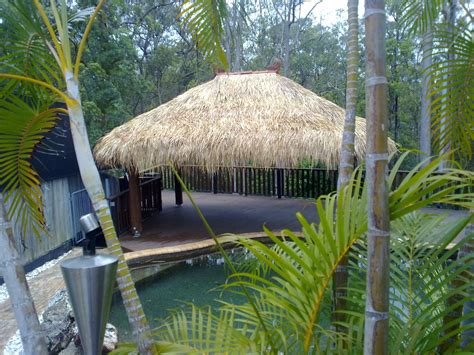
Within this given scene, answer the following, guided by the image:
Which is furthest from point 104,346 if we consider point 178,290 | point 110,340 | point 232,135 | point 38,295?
point 232,135

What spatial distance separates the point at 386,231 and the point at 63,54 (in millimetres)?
1272

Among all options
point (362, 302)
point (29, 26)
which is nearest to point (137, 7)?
point (29, 26)

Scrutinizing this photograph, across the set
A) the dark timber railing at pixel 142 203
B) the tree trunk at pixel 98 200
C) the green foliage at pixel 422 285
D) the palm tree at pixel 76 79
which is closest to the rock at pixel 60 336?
the palm tree at pixel 76 79

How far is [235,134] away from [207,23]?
475 cm

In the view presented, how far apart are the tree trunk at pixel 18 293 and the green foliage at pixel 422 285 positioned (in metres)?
1.13

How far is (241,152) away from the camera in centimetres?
640

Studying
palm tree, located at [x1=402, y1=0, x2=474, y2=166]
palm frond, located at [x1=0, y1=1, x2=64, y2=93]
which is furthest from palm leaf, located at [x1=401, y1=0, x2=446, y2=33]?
palm frond, located at [x1=0, y1=1, x2=64, y2=93]

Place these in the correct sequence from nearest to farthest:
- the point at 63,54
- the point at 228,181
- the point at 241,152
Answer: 1. the point at 63,54
2. the point at 241,152
3. the point at 228,181

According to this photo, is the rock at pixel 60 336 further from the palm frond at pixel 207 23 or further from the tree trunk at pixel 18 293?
the palm frond at pixel 207 23

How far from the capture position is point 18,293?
149 centimetres

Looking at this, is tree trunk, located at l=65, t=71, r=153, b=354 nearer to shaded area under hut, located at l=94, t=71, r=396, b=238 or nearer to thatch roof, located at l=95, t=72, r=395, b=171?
thatch roof, located at l=95, t=72, r=395, b=171

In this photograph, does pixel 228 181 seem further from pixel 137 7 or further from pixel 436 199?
pixel 436 199

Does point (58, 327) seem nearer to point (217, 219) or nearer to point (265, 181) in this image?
point (217, 219)

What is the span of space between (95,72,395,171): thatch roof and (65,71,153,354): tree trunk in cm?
455
